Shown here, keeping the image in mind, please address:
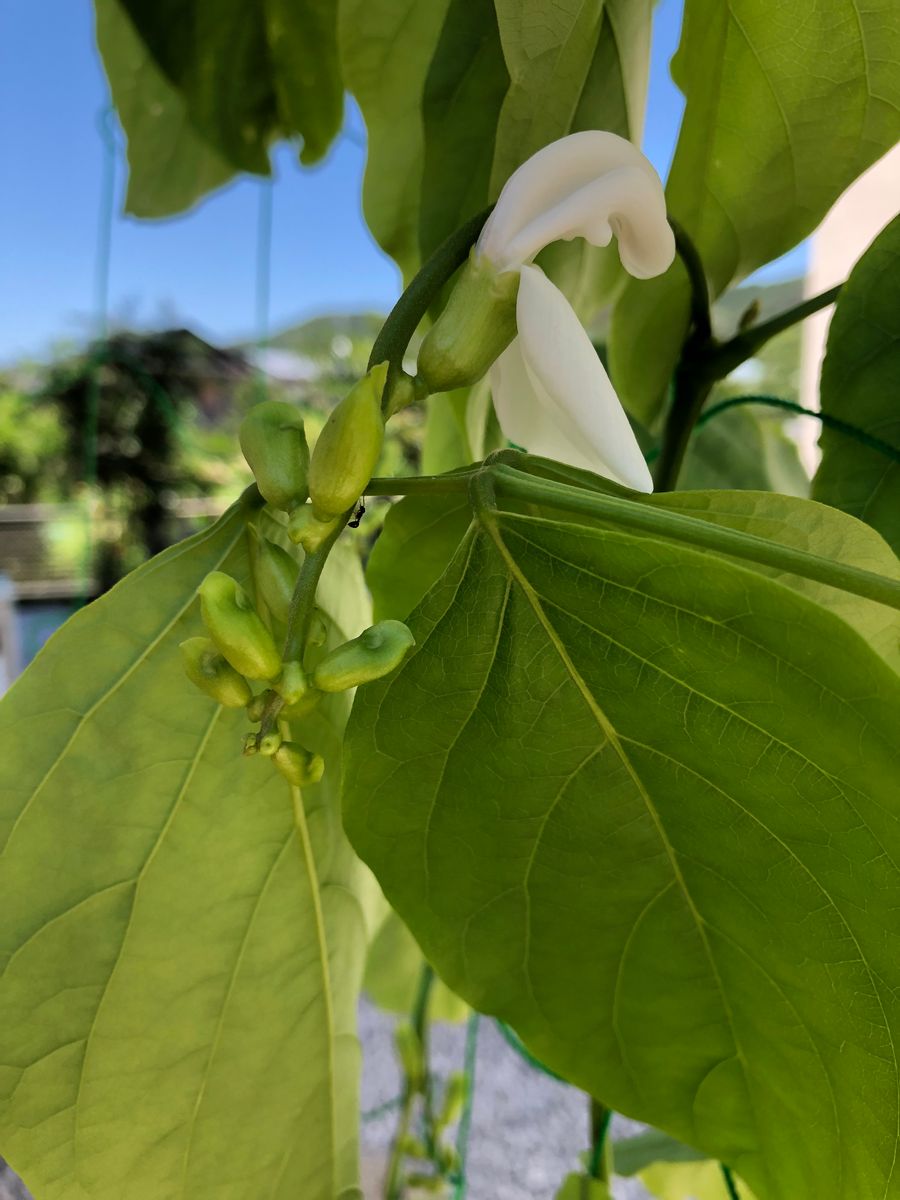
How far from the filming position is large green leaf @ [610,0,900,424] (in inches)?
8.7

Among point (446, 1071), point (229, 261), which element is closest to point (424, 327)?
point (446, 1071)

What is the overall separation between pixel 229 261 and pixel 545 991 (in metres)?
2.52

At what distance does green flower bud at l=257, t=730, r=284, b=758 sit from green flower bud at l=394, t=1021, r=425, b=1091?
33cm

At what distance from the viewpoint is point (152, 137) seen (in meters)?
0.36

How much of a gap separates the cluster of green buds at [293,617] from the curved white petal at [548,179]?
0.04 meters

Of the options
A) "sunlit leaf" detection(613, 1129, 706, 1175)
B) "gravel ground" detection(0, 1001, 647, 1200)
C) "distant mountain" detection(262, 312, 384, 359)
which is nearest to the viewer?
"sunlit leaf" detection(613, 1129, 706, 1175)

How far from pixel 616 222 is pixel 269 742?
0.11m

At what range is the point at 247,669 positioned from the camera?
0.48 feet

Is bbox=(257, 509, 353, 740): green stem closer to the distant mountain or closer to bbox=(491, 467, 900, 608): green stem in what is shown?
bbox=(491, 467, 900, 608): green stem

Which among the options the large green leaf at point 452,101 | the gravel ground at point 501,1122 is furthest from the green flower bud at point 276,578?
the gravel ground at point 501,1122

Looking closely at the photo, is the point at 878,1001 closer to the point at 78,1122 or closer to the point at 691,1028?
the point at 691,1028

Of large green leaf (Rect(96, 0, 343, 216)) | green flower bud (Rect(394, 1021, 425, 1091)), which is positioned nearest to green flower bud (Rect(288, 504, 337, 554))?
large green leaf (Rect(96, 0, 343, 216))

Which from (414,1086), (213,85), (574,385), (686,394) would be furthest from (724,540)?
(414,1086)

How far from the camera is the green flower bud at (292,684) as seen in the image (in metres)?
0.15
